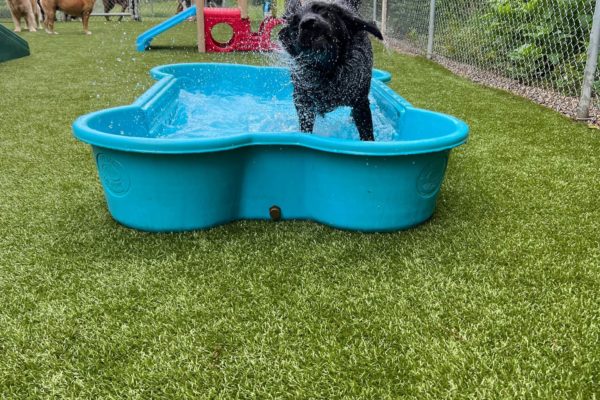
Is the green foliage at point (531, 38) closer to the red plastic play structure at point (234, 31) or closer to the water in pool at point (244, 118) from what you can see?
the water in pool at point (244, 118)

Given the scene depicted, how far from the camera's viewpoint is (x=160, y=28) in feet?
26.8

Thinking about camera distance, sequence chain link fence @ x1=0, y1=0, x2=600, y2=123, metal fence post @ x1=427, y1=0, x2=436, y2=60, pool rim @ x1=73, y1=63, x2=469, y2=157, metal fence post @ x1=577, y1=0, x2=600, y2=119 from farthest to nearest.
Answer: metal fence post @ x1=427, y1=0, x2=436, y2=60
chain link fence @ x1=0, y1=0, x2=600, y2=123
metal fence post @ x1=577, y1=0, x2=600, y2=119
pool rim @ x1=73, y1=63, x2=469, y2=157

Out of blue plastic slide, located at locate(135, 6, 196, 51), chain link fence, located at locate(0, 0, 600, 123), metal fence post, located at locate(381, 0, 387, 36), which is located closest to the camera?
chain link fence, located at locate(0, 0, 600, 123)

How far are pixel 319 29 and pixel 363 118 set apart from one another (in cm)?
64

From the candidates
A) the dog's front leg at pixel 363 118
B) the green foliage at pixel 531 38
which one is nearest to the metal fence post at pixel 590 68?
the green foliage at pixel 531 38

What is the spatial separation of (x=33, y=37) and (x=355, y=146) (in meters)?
10.8

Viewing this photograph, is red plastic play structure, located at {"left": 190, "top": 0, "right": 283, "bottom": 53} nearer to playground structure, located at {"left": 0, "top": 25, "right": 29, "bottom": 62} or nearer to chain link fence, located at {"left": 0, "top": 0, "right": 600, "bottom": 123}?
chain link fence, located at {"left": 0, "top": 0, "right": 600, "bottom": 123}

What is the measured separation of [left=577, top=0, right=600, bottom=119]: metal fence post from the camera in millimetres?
4004

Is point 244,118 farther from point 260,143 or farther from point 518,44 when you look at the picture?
point 518,44

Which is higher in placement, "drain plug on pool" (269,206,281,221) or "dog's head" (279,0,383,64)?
"dog's head" (279,0,383,64)

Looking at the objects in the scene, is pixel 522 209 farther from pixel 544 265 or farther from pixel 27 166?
pixel 27 166

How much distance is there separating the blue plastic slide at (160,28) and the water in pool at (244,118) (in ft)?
11.9

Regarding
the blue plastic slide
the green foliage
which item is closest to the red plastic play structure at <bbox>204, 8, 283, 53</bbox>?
the blue plastic slide

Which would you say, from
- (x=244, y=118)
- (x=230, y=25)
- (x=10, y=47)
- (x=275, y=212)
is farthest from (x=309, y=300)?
(x=10, y=47)
